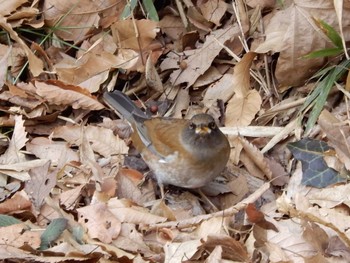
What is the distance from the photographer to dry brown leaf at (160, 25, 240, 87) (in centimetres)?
626

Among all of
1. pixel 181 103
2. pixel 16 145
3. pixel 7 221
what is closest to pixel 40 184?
pixel 7 221

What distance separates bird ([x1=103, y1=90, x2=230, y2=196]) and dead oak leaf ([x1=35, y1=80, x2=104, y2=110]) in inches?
20.1

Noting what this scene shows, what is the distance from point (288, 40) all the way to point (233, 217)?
1303 millimetres

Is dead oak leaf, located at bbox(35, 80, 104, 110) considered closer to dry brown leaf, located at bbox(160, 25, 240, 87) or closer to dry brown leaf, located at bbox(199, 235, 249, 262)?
dry brown leaf, located at bbox(160, 25, 240, 87)

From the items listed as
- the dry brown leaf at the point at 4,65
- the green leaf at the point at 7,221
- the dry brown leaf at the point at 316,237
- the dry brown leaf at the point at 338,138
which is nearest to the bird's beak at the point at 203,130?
the dry brown leaf at the point at 338,138

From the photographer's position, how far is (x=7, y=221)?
512 cm

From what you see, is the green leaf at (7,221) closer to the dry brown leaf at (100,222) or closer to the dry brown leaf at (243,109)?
the dry brown leaf at (100,222)

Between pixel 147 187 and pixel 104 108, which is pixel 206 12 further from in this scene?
pixel 147 187

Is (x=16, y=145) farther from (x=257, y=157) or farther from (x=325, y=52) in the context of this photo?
(x=325, y=52)

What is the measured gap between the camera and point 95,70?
6.29m

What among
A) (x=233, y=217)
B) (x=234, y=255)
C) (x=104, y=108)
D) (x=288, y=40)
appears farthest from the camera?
(x=104, y=108)

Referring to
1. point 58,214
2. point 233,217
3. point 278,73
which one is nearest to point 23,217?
point 58,214

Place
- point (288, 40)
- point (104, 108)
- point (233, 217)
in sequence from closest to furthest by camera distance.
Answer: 1. point (233, 217)
2. point (288, 40)
3. point (104, 108)

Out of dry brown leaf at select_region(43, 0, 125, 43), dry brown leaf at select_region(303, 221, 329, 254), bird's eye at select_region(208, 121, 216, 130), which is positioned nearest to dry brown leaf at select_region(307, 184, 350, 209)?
dry brown leaf at select_region(303, 221, 329, 254)
